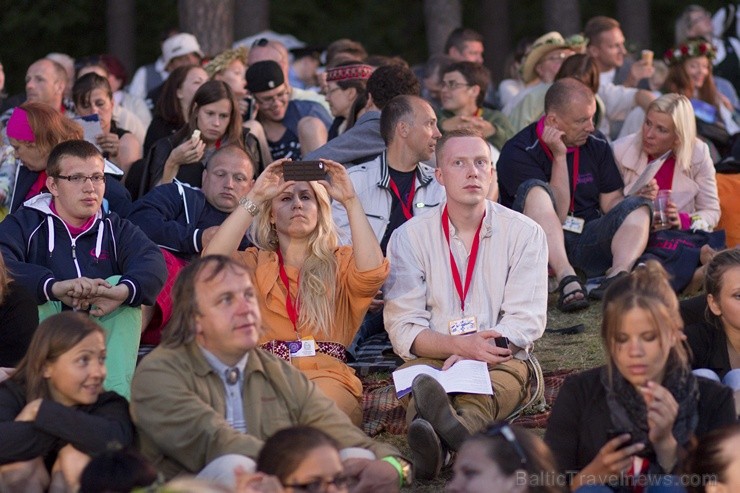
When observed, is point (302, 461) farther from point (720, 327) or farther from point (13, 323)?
point (720, 327)

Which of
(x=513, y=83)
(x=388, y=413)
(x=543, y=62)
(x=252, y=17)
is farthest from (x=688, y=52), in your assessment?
(x=252, y=17)

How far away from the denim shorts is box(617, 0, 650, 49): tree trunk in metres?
10.5

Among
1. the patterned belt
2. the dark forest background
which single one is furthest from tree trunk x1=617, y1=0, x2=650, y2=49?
the patterned belt

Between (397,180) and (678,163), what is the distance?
90.1 inches

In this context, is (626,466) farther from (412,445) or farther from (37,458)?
(37,458)

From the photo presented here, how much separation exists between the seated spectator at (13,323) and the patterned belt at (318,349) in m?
1.11

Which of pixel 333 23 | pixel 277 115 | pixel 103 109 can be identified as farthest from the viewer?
pixel 333 23

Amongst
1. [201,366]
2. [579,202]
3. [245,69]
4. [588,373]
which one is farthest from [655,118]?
[201,366]

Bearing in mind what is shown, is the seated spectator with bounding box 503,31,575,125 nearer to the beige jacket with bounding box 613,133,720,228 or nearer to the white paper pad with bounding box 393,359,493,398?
the beige jacket with bounding box 613,133,720,228

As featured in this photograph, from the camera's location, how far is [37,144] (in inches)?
322

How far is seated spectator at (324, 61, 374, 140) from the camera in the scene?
1042 centimetres

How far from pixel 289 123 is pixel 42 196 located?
366 cm

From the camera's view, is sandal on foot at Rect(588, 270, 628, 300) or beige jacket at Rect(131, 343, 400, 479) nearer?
beige jacket at Rect(131, 343, 400, 479)

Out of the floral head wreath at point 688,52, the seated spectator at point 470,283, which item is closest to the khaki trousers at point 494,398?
the seated spectator at point 470,283
